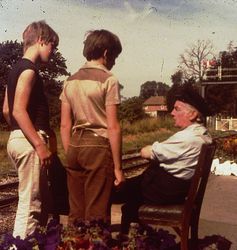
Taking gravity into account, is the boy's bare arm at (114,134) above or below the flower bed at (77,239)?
above

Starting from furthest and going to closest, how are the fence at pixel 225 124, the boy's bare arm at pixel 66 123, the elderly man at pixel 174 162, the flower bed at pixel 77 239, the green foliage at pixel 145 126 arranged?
1. the fence at pixel 225 124
2. the green foliage at pixel 145 126
3. the boy's bare arm at pixel 66 123
4. the elderly man at pixel 174 162
5. the flower bed at pixel 77 239

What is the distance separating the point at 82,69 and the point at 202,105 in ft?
3.13

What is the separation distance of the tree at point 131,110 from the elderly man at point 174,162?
137 ft

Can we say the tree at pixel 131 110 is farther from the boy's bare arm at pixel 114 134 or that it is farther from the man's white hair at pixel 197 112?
the boy's bare arm at pixel 114 134

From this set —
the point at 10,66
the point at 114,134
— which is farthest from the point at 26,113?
the point at 10,66

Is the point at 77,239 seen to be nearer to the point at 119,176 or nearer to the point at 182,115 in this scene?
the point at 119,176

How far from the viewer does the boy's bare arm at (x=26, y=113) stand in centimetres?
349

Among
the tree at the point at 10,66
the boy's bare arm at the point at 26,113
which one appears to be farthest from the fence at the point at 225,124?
the boy's bare arm at the point at 26,113

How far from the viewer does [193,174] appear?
376 cm

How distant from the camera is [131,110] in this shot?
155ft

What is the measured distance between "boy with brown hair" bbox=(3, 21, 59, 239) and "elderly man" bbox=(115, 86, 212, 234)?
2.24ft

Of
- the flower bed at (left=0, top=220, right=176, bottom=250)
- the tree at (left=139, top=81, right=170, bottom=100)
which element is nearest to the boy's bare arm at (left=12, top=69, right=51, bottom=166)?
the flower bed at (left=0, top=220, right=176, bottom=250)

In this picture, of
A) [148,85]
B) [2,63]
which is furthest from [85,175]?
[148,85]

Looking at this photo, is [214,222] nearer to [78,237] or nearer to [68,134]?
[68,134]
